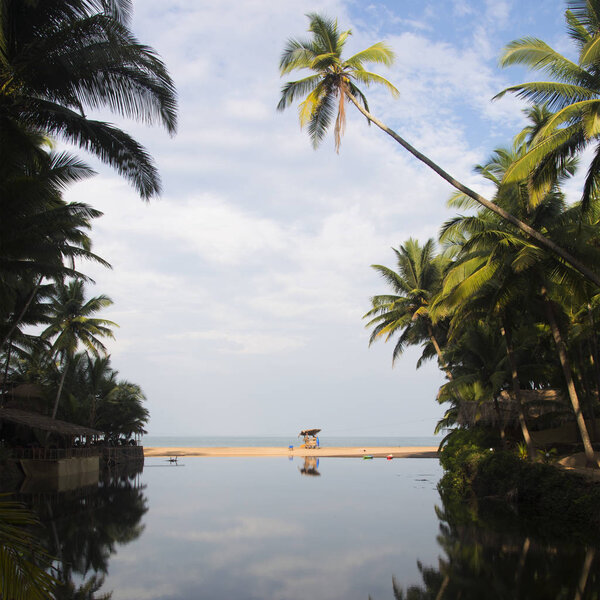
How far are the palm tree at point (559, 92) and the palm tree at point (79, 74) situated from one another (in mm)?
6666

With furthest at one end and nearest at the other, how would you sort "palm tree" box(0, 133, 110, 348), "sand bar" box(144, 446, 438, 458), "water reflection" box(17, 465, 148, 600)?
"sand bar" box(144, 446, 438, 458), "palm tree" box(0, 133, 110, 348), "water reflection" box(17, 465, 148, 600)

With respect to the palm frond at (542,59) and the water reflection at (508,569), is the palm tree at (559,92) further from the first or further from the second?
the water reflection at (508,569)

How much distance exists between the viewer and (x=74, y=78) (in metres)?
8.82

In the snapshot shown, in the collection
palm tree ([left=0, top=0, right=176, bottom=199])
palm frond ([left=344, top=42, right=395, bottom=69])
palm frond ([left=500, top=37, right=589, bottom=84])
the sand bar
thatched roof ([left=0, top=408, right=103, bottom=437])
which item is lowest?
the sand bar

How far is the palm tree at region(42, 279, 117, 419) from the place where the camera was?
1228 inches

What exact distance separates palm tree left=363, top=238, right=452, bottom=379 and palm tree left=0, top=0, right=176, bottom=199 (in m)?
18.7

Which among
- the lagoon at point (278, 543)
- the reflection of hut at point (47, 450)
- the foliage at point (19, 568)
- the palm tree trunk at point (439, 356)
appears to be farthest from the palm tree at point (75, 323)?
the foliage at point (19, 568)

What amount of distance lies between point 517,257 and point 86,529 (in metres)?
12.6

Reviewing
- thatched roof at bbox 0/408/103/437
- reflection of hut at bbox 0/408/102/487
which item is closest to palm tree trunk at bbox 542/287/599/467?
reflection of hut at bbox 0/408/102/487

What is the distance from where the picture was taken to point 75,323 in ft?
104

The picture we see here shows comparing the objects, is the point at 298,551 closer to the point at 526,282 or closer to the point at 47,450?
the point at 526,282

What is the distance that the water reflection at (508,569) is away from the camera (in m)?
7.96

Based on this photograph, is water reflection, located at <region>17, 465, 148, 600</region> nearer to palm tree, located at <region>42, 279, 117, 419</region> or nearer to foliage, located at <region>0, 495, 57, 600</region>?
foliage, located at <region>0, 495, 57, 600</region>

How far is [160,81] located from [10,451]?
72.1 feet
